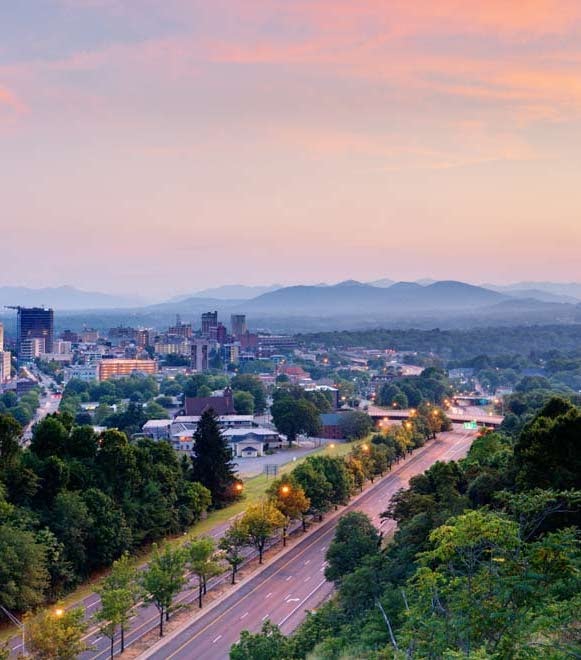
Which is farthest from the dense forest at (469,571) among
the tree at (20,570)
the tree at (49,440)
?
the tree at (49,440)

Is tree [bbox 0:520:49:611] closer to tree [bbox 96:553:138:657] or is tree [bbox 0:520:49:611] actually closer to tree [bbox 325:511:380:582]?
tree [bbox 96:553:138:657]

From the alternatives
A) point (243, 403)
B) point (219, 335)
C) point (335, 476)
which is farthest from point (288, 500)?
point (219, 335)

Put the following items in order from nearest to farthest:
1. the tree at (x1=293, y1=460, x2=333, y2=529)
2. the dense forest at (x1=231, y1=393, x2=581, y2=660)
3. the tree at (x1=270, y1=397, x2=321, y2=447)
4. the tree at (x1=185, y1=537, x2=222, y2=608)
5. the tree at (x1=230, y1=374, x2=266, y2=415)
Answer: the dense forest at (x1=231, y1=393, x2=581, y2=660) < the tree at (x1=185, y1=537, x2=222, y2=608) < the tree at (x1=293, y1=460, x2=333, y2=529) < the tree at (x1=270, y1=397, x2=321, y2=447) < the tree at (x1=230, y1=374, x2=266, y2=415)

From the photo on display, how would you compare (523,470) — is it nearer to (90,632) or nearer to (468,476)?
(468,476)

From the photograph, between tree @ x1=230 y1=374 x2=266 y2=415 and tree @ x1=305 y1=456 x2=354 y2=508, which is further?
tree @ x1=230 y1=374 x2=266 y2=415

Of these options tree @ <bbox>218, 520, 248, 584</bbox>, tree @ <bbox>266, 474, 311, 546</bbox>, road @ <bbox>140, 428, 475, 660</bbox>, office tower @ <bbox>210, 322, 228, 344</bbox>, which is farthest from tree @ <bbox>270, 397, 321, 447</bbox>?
office tower @ <bbox>210, 322, 228, 344</bbox>

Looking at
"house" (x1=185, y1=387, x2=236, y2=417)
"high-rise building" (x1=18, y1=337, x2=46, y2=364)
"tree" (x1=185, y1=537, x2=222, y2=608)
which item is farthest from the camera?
"high-rise building" (x1=18, y1=337, x2=46, y2=364)

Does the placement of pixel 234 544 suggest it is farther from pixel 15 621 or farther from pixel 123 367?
pixel 123 367

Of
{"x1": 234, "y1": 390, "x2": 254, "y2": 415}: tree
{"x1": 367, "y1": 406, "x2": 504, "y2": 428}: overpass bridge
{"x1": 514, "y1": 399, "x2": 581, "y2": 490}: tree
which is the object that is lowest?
{"x1": 367, "y1": 406, "x2": 504, "y2": 428}: overpass bridge
